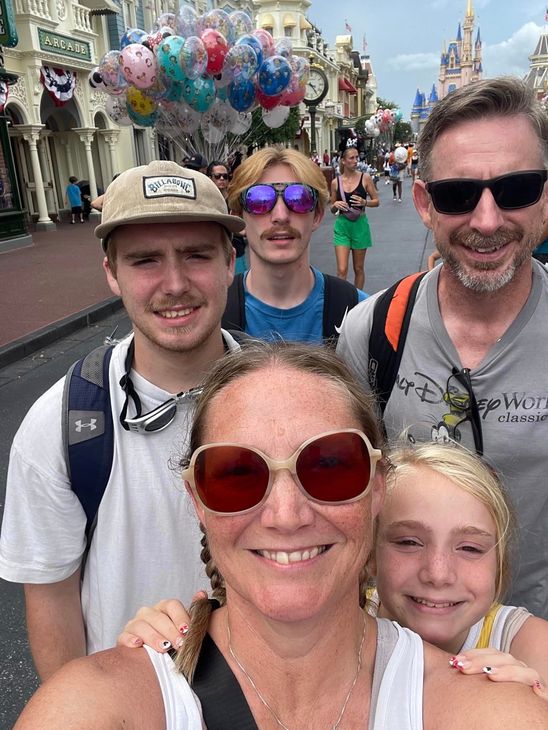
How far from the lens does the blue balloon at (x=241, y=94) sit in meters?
7.05

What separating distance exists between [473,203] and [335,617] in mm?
1218

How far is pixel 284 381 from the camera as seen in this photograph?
4.20ft

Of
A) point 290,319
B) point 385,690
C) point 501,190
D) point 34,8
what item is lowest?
point 385,690

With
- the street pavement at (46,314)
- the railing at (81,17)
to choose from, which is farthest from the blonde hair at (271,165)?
the railing at (81,17)

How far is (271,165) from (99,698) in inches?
99.0

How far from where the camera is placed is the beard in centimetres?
175

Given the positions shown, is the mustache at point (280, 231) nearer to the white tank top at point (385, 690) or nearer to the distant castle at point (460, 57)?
the white tank top at point (385, 690)

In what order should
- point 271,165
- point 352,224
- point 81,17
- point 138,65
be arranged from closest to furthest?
1. point 271,165
2. point 138,65
3. point 352,224
4. point 81,17

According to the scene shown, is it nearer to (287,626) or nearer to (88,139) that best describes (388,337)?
(287,626)

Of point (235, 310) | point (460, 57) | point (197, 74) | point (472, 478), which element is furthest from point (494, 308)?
point (460, 57)

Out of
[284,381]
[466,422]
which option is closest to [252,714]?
[284,381]

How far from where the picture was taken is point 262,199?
2.89m

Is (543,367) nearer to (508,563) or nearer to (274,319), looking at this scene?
(508,563)

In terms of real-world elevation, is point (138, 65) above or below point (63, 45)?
below
